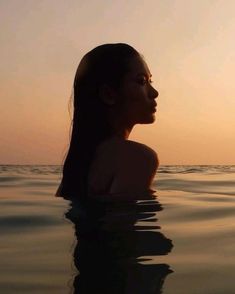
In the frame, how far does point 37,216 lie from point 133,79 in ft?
4.55

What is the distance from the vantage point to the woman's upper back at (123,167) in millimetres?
3438

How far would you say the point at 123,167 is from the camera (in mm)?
3428

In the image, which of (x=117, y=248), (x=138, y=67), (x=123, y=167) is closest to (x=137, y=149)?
(x=123, y=167)

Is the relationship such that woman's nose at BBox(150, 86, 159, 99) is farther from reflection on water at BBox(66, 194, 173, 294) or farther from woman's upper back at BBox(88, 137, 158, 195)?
reflection on water at BBox(66, 194, 173, 294)

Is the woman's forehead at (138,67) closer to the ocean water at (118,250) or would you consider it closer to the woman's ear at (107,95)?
the woman's ear at (107,95)

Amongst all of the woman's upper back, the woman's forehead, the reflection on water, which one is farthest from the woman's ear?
the reflection on water

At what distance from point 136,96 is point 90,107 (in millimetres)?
414

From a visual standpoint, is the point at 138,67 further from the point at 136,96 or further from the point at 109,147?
the point at 109,147

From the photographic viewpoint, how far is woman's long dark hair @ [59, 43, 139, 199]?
3.78 metres

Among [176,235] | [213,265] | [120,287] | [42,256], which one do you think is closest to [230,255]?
[213,265]

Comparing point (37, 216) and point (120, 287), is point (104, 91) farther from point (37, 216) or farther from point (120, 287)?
point (120, 287)

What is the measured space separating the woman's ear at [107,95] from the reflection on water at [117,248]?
2.84 ft

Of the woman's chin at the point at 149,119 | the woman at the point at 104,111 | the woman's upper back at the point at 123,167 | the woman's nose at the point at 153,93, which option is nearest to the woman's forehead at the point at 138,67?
the woman at the point at 104,111

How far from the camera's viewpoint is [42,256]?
2.20 metres
